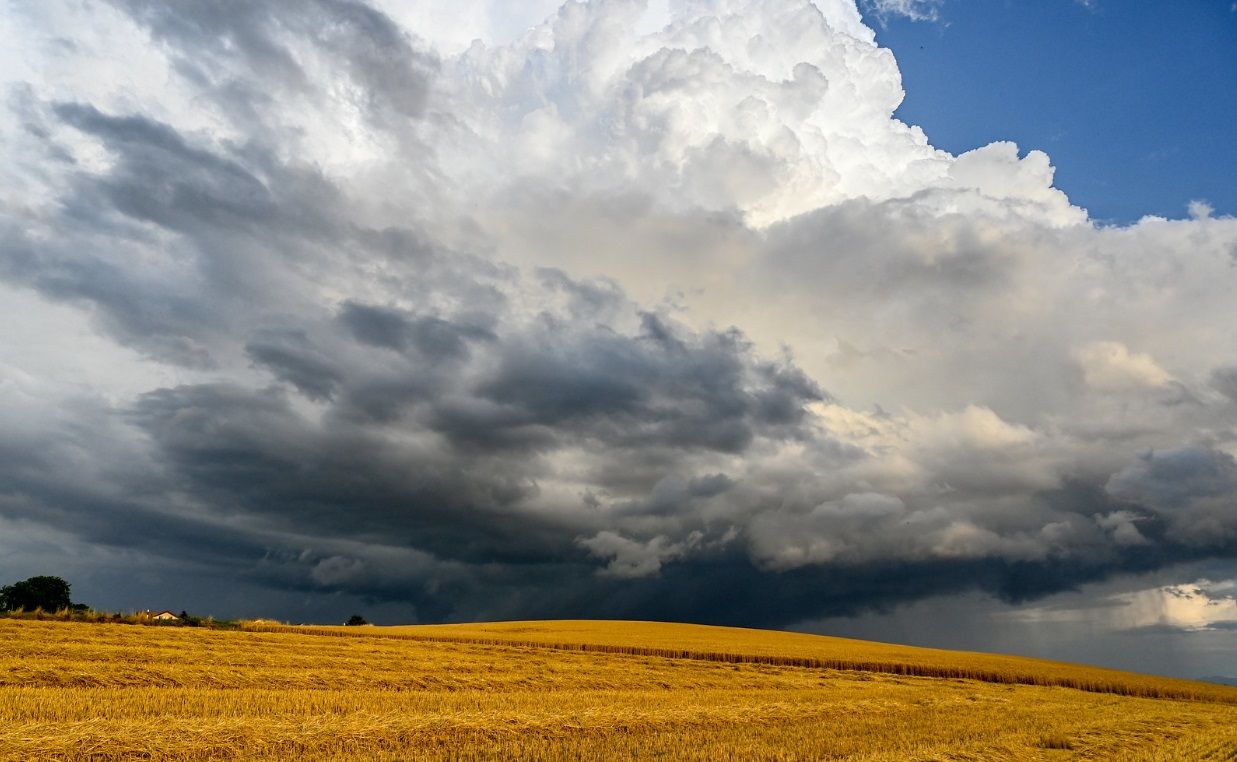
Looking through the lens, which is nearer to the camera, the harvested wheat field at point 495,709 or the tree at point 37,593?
the harvested wheat field at point 495,709

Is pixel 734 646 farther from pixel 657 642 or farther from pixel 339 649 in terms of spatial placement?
pixel 339 649

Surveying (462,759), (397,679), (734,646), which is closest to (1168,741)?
(462,759)

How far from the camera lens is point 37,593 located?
3108 inches

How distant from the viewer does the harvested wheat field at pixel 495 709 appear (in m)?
14.6

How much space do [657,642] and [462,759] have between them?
→ 3958 cm

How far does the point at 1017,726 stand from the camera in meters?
21.8

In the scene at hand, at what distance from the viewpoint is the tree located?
253ft

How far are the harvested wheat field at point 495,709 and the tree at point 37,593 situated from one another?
5824 centimetres

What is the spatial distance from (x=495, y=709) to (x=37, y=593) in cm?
8332

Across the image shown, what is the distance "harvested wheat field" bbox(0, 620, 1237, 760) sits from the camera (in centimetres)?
1455

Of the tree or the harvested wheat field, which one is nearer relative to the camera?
the harvested wheat field

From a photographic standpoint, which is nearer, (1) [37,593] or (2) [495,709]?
(2) [495,709]

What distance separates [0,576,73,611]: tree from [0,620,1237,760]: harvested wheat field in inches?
2293

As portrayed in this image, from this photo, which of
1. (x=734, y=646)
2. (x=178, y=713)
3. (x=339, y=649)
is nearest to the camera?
(x=178, y=713)
